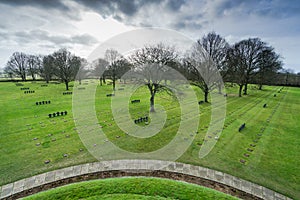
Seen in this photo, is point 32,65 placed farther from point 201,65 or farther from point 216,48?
point 216,48

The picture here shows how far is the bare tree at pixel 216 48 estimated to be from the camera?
59.1ft

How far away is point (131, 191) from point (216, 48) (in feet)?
60.5

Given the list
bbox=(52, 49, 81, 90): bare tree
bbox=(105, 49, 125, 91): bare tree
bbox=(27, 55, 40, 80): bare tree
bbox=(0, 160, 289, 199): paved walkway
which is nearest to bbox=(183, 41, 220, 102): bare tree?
bbox=(0, 160, 289, 199): paved walkway

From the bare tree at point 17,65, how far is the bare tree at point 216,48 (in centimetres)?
5855

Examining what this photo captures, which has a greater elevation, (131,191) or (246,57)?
(246,57)

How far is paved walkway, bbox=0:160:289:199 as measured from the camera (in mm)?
4719

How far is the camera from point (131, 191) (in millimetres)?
4219

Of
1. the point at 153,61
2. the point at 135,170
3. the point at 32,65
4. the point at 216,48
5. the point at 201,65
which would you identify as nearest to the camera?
the point at 135,170

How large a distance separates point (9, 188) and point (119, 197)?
3.69 m

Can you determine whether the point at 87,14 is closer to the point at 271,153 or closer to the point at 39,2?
the point at 39,2

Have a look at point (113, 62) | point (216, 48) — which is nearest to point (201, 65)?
point (216, 48)

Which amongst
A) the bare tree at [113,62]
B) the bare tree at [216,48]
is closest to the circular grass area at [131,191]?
the bare tree at [216,48]

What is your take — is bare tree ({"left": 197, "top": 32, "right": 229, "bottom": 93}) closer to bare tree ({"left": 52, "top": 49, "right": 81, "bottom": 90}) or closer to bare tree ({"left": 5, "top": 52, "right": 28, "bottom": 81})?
A: bare tree ({"left": 52, "top": 49, "right": 81, "bottom": 90})

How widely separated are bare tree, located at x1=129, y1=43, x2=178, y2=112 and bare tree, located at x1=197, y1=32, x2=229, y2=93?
797 cm
